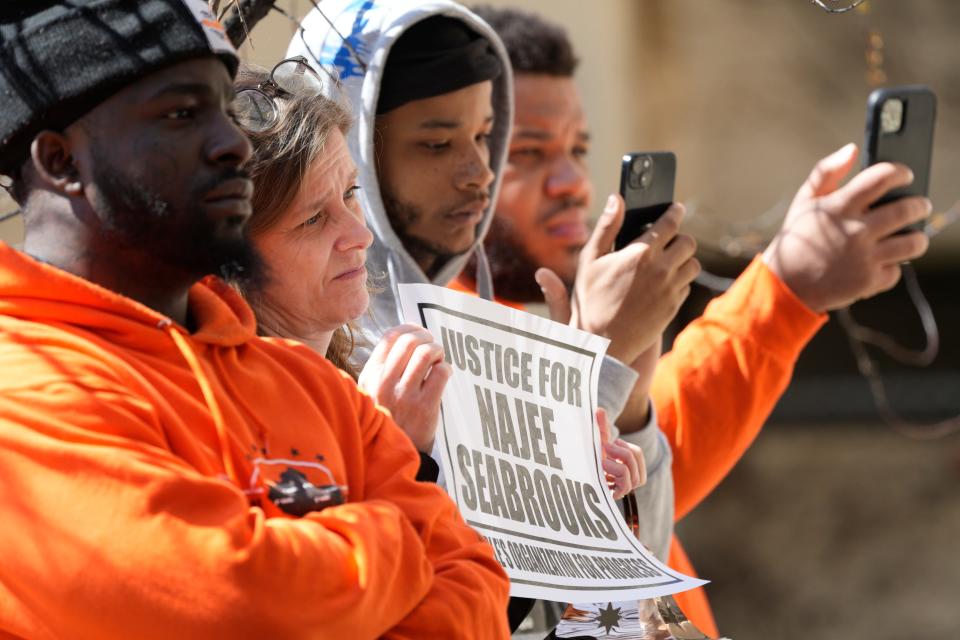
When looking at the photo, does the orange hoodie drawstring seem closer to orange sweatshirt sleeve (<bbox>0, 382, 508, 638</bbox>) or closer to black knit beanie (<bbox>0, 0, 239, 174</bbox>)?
orange sweatshirt sleeve (<bbox>0, 382, 508, 638</bbox>)

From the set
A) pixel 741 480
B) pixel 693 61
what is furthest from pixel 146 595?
pixel 741 480

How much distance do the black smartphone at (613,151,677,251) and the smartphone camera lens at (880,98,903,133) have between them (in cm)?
52

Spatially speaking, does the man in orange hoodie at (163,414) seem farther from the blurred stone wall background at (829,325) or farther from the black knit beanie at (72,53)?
the blurred stone wall background at (829,325)

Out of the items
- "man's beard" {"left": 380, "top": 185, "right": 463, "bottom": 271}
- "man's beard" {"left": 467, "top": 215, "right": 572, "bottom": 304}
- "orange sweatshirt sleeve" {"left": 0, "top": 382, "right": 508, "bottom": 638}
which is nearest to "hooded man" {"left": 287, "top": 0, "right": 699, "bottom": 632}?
"man's beard" {"left": 380, "top": 185, "right": 463, "bottom": 271}

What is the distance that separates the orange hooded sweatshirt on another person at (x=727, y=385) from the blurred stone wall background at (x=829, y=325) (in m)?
2.80

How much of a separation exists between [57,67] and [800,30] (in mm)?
5052

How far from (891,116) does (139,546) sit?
1951mm

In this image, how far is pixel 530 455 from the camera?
1915 mm

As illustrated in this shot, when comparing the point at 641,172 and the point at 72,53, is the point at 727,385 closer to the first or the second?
the point at 641,172

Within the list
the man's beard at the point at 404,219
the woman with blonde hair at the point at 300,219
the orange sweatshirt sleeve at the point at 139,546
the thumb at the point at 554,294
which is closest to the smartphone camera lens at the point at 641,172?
the thumb at the point at 554,294

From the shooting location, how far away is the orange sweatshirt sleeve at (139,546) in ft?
4.32

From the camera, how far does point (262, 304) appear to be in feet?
6.58

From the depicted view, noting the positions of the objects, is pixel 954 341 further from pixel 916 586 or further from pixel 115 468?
pixel 115 468

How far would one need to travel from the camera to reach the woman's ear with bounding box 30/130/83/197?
4.91 ft
